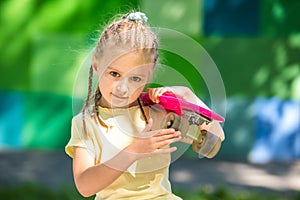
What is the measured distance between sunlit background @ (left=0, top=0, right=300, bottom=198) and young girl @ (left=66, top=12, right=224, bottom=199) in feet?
12.0

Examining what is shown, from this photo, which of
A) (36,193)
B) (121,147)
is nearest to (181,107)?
(121,147)

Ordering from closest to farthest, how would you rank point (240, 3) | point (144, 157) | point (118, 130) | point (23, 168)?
point (144, 157) → point (118, 130) → point (23, 168) → point (240, 3)

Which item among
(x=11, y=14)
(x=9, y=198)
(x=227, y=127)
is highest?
(x=11, y=14)

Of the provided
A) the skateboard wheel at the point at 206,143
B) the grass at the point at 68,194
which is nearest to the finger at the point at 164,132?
the skateboard wheel at the point at 206,143

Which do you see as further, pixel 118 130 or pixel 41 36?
pixel 41 36

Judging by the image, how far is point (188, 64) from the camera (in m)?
6.06

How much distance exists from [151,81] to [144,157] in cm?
24

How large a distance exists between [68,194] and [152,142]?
125 inches

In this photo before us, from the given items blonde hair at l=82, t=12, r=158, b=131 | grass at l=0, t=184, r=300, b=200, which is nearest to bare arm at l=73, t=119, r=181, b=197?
blonde hair at l=82, t=12, r=158, b=131

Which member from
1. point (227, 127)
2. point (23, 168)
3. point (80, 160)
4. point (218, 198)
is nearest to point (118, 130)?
point (80, 160)

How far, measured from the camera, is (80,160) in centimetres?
224

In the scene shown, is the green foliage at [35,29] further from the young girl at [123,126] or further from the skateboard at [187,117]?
the skateboard at [187,117]

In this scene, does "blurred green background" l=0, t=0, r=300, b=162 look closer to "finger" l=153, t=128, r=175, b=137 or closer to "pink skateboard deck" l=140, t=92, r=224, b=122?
"pink skateboard deck" l=140, t=92, r=224, b=122

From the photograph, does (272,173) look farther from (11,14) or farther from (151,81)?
(151,81)
